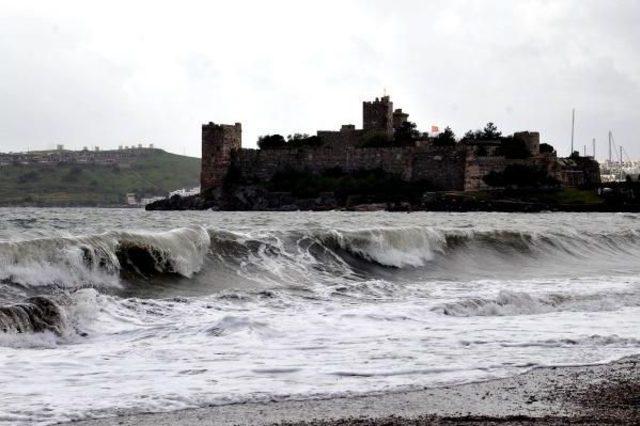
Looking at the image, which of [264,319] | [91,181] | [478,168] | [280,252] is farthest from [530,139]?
[264,319]

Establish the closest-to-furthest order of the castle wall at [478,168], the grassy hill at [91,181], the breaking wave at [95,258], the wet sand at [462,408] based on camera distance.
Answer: the wet sand at [462,408] → the breaking wave at [95,258] → the castle wall at [478,168] → the grassy hill at [91,181]

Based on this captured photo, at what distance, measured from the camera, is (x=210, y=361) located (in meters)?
9.91

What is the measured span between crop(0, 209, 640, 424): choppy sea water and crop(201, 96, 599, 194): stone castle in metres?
57.8

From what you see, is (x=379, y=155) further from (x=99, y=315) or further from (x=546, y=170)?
(x=99, y=315)

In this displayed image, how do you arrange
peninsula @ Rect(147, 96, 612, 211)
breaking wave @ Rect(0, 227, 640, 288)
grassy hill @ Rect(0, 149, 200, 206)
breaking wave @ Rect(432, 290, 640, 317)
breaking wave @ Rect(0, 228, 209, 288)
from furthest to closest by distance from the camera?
grassy hill @ Rect(0, 149, 200, 206), peninsula @ Rect(147, 96, 612, 211), breaking wave @ Rect(0, 227, 640, 288), breaking wave @ Rect(0, 228, 209, 288), breaking wave @ Rect(432, 290, 640, 317)

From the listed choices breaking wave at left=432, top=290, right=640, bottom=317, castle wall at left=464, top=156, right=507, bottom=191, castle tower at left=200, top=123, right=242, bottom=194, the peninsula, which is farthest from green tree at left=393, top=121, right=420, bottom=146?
breaking wave at left=432, top=290, right=640, bottom=317

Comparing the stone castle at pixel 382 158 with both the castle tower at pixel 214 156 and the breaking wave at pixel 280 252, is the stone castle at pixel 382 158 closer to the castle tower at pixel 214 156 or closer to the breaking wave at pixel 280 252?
the castle tower at pixel 214 156

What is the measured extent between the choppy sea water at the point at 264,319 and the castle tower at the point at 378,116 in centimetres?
6282

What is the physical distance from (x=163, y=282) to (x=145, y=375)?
8095 mm

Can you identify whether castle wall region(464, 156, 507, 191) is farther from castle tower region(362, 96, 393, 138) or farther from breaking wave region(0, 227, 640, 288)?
breaking wave region(0, 227, 640, 288)

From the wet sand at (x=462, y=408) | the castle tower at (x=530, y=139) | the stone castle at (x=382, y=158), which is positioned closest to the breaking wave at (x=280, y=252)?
the wet sand at (x=462, y=408)

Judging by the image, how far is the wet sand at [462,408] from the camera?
767 centimetres

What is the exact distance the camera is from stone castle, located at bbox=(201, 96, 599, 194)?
81.2 metres

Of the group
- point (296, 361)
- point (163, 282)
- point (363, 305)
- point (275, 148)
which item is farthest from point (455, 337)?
point (275, 148)
